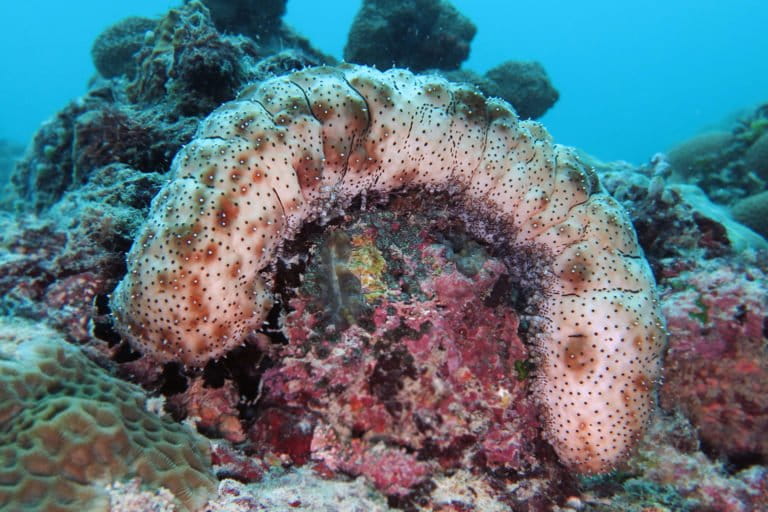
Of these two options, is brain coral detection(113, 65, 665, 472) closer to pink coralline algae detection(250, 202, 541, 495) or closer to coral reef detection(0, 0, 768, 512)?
coral reef detection(0, 0, 768, 512)

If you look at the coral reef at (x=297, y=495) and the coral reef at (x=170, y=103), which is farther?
the coral reef at (x=170, y=103)

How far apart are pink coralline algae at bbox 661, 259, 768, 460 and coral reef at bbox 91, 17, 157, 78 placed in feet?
36.7

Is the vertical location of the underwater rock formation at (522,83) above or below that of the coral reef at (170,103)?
above

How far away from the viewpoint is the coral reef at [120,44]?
987 centimetres

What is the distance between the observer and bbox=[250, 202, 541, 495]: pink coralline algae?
113 inches

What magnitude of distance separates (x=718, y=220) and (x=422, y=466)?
4646 millimetres

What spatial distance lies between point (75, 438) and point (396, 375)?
5.99 ft

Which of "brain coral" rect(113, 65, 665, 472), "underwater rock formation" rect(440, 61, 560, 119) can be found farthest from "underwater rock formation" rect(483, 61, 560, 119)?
"brain coral" rect(113, 65, 665, 472)

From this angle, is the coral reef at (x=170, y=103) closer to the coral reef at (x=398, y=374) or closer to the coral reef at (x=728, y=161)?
the coral reef at (x=398, y=374)

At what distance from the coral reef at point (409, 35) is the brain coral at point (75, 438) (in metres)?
8.67

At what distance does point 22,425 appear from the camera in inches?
87.8

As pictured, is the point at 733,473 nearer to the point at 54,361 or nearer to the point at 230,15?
the point at 54,361

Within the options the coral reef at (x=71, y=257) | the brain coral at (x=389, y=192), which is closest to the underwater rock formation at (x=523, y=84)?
the brain coral at (x=389, y=192)

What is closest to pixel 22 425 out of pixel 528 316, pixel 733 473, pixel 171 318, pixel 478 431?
pixel 171 318
